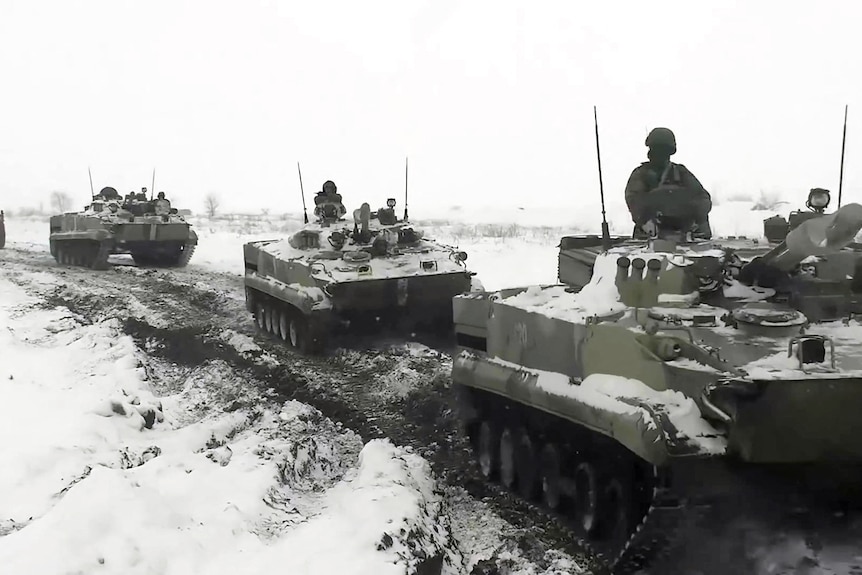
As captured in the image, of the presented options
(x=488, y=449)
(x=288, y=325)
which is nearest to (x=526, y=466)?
(x=488, y=449)

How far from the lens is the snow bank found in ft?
16.0

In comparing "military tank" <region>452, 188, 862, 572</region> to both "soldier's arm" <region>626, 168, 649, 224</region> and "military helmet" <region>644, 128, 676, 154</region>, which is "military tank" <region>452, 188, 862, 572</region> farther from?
"military helmet" <region>644, 128, 676, 154</region>

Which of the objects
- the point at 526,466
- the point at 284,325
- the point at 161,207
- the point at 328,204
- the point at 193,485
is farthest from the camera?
the point at 161,207

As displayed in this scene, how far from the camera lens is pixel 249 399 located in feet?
30.2

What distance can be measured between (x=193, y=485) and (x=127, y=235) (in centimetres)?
1582

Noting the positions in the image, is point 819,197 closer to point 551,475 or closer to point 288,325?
point 551,475

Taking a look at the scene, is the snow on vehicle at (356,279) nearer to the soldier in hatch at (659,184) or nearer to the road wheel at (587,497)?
the soldier in hatch at (659,184)

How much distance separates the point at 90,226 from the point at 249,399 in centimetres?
1362

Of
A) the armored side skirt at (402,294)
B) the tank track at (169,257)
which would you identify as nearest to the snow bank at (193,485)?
the armored side skirt at (402,294)

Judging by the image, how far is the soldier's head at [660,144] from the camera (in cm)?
689

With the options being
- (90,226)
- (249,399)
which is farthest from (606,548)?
(90,226)

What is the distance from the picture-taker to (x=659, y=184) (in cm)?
690

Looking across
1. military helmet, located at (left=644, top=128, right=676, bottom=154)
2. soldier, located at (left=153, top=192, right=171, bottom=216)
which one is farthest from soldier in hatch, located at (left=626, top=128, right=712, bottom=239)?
soldier, located at (left=153, top=192, right=171, bottom=216)

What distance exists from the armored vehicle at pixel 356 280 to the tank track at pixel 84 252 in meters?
8.73
